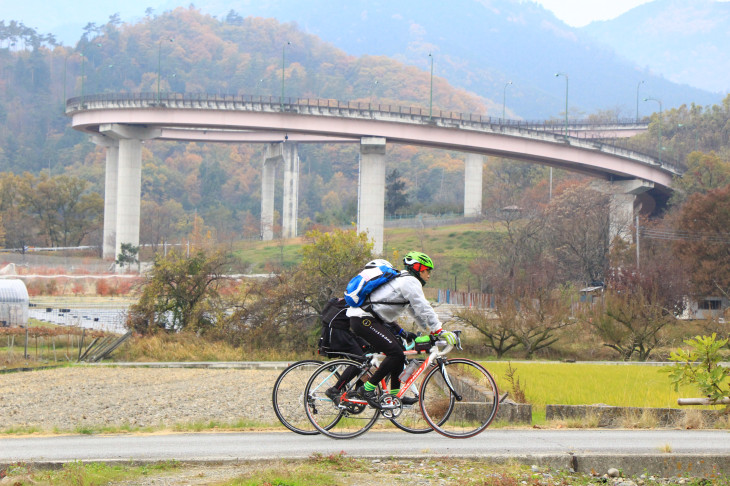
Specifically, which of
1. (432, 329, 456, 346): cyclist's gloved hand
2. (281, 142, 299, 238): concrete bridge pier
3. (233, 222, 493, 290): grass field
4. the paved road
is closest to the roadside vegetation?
the paved road

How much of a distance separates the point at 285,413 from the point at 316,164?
153 m

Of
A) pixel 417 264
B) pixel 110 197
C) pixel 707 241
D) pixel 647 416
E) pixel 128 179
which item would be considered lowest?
pixel 647 416

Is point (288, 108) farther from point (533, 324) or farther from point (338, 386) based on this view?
point (338, 386)

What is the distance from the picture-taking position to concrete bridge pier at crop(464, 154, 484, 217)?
104 meters

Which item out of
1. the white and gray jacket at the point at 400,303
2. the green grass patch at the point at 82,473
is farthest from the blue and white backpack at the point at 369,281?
the green grass patch at the point at 82,473

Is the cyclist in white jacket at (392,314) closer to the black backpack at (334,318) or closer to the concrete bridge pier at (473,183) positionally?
the black backpack at (334,318)

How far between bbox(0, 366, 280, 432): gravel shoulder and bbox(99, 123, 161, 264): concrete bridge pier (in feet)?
191

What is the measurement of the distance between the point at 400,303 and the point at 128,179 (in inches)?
3154

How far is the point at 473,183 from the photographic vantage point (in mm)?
105000

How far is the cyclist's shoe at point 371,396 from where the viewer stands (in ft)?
32.7

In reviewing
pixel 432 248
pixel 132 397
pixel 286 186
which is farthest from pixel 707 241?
pixel 286 186

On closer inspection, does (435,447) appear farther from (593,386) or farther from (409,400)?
(593,386)

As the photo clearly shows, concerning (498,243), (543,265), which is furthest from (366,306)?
(498,243)

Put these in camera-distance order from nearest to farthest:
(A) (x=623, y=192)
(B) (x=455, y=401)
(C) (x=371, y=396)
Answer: (C) (x=371, y=396) → (B) (x=455, y=401) → (A) (x=623, y=192)
